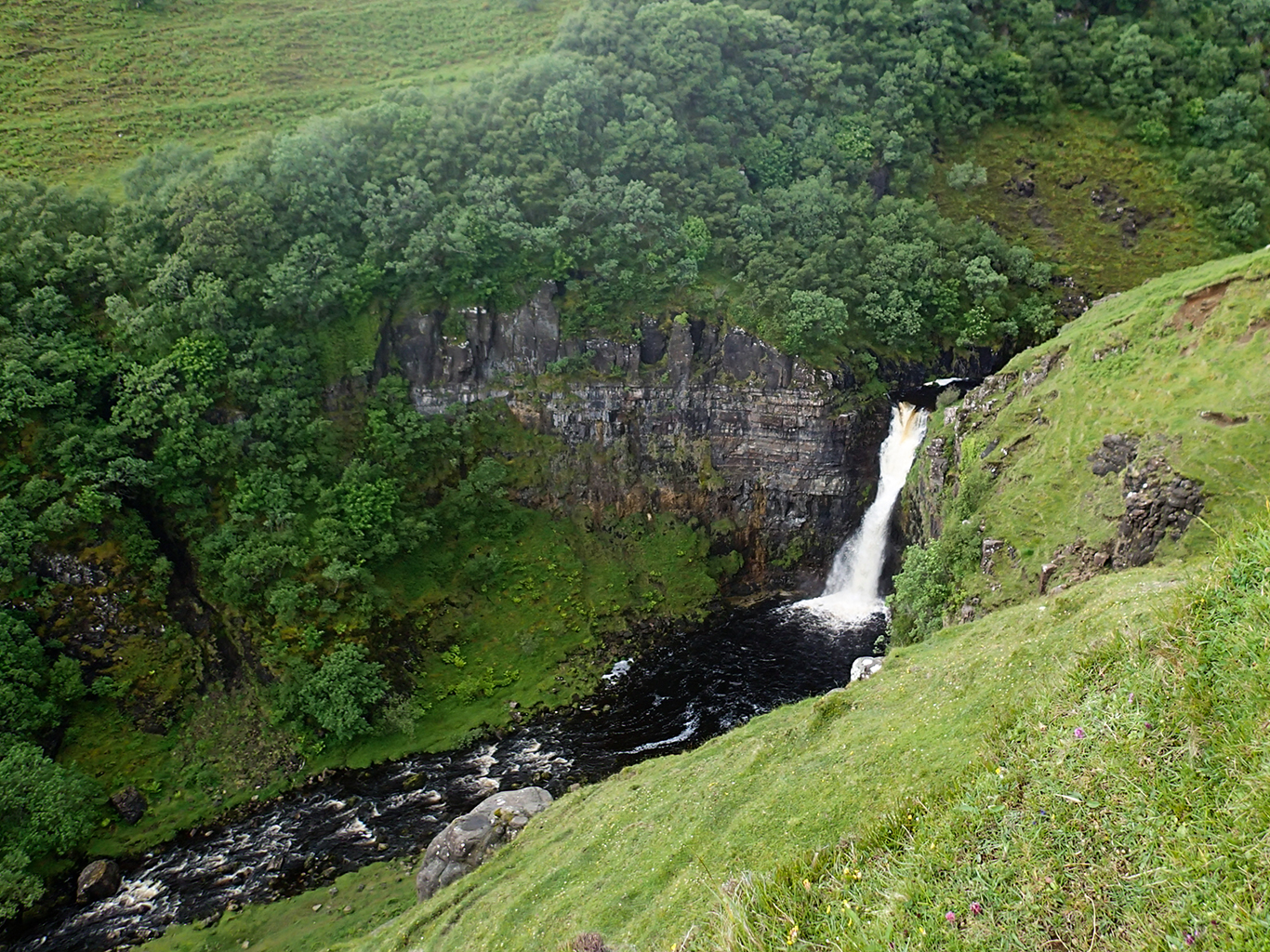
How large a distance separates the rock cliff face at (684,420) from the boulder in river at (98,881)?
26.6 m

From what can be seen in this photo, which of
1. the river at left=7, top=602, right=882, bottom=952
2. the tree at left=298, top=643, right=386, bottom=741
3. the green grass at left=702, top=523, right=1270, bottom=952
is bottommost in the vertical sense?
the river at left=7, top=602, right=882, bottom=952

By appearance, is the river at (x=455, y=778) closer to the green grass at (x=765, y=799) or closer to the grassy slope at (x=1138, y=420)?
the green grass at (x=765, y=799)

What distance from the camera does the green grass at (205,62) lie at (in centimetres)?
4606

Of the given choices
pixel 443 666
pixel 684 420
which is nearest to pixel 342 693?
pixel 443 666

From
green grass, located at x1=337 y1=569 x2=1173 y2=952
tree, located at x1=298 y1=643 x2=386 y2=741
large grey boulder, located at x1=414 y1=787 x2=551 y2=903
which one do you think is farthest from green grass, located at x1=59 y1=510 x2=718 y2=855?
green grass, located at x1=337 y1=569 x2=1173 y2=952

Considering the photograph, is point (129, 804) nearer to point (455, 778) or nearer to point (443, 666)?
point (455, 778)

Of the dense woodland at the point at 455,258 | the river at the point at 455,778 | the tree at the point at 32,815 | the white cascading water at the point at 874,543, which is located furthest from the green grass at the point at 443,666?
the white cascading water at the point at 874,543

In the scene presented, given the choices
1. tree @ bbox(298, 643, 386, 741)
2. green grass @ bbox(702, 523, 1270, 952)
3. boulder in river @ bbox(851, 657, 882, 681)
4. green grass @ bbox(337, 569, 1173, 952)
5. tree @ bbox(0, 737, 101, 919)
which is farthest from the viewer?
tree @ bbox(298, 643, 386, 741)

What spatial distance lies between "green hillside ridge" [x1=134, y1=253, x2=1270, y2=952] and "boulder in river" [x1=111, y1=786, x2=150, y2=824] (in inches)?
287

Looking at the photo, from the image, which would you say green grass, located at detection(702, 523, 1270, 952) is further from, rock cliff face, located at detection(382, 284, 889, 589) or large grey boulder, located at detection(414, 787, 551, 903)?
→ rock cliff face, located at detection(382, 284, 889, 589)

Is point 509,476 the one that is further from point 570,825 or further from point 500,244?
point 570,825

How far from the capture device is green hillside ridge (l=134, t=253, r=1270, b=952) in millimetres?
7609

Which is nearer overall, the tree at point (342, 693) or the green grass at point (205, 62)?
the tree at point (342, 693)

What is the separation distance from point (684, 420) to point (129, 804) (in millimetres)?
34456
